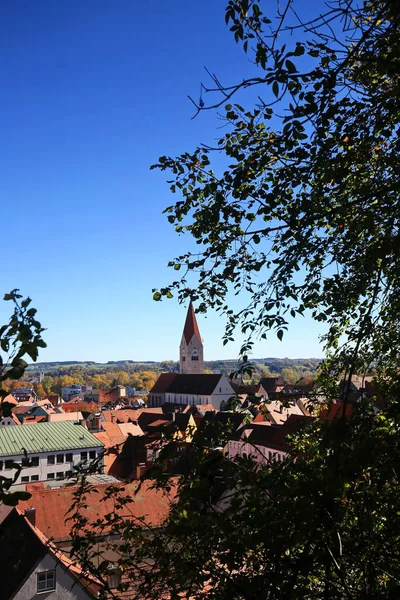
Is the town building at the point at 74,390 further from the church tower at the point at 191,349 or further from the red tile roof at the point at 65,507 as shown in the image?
the red tile roof at the point at 65,507

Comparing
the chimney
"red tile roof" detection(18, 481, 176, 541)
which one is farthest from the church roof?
the chimney

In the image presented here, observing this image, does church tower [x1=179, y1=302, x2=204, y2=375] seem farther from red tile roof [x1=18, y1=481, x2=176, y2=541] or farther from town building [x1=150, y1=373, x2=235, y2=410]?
red tile roof [x1=18, y1=481, x2=176, y2=541]

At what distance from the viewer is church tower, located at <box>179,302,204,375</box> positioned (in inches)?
4365

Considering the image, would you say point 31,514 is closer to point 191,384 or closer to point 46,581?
point 46,581

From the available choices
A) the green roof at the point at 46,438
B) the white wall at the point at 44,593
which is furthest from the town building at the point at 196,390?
the white wall at the point at 44,593

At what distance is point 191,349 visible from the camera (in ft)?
364

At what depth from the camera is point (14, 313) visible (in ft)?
8.68

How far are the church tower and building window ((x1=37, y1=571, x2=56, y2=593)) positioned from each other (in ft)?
311

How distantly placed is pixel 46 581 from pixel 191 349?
95.7 m

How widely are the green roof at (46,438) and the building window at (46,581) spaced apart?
1977 centimetres

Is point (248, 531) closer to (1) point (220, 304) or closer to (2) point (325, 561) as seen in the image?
(2) point (325, 561)

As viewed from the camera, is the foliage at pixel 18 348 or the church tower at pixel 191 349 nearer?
the foliage at pixel 18 348

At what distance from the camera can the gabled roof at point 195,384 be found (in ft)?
293

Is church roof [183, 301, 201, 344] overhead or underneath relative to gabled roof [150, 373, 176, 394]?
overhead
